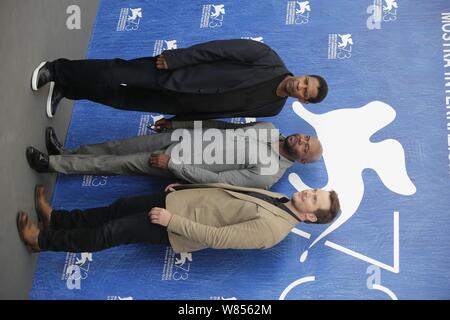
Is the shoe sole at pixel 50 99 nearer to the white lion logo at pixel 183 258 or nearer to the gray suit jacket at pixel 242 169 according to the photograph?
the gray suit jacket at pixel 242 169

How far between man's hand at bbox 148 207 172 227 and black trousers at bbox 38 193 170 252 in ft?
0.50

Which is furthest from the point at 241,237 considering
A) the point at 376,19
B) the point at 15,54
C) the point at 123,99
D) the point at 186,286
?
the point at 376,19

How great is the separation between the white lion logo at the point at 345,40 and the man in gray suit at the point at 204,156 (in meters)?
1.14

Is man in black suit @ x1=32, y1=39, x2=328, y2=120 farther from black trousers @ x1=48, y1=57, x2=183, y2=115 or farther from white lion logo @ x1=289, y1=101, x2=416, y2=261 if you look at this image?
white lion logo @ x1=289, y1=101, x2=416, y2=261

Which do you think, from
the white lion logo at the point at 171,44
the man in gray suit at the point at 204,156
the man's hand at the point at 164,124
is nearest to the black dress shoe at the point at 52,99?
the man in gray suit at the point at 204,156

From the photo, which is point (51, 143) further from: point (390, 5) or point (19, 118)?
point (390, 5)

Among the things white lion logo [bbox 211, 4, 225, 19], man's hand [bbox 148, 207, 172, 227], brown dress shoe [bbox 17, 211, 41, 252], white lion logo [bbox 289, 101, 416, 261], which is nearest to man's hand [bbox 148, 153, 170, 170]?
man's hand [bbox 148, 207, 172, 227]

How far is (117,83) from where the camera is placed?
3416 mm

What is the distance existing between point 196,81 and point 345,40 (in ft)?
Answer: 5.17

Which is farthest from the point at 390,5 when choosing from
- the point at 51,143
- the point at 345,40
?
the point at 51,143

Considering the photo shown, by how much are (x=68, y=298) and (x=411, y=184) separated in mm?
2309

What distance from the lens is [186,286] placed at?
349 centimetres

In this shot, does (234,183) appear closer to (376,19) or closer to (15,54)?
(15,54)

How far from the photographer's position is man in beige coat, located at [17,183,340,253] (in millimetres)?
3049
